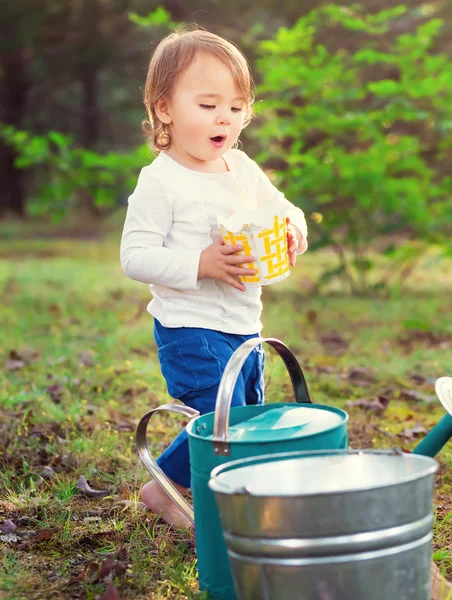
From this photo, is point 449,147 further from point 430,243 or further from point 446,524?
point 446,524

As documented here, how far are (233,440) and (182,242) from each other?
0.78m

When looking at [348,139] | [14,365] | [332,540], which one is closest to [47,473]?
[332,540]

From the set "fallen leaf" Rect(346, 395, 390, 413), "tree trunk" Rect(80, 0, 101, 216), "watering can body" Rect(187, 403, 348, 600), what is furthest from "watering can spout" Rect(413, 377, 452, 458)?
"tree trunk" Rect(80, 0, 101, 216)

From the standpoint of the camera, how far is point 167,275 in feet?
7.75

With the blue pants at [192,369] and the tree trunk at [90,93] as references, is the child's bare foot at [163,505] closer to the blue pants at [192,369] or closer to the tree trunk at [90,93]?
the blue pants at [192,369]

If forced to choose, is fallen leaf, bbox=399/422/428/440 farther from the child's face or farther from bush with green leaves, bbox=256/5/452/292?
bush with green leaves, bbox=256/5/452/292

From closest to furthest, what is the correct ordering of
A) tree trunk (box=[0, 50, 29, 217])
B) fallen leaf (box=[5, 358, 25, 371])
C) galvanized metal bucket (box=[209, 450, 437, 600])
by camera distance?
galvanized metal bucket (box=[209, 450, 437, 600]), fallen leaf (box=[5, 358, 25, 371]), tree trunk (box=[0, 50, 29, 217])

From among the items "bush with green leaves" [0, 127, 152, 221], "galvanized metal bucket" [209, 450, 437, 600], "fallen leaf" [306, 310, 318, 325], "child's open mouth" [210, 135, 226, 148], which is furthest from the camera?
"bush with green leaves" [0, 127, 152, 221]

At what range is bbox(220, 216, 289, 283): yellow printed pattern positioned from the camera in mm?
2229

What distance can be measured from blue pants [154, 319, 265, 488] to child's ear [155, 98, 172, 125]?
1.99 feet

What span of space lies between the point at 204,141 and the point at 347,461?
1072mm

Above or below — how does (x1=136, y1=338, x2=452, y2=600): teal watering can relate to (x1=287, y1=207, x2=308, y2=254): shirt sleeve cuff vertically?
below

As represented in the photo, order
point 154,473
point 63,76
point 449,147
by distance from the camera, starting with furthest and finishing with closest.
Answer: point 63,76, point 449,147, point 154,473

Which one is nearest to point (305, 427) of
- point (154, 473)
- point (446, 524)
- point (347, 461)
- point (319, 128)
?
point (347, 461)
